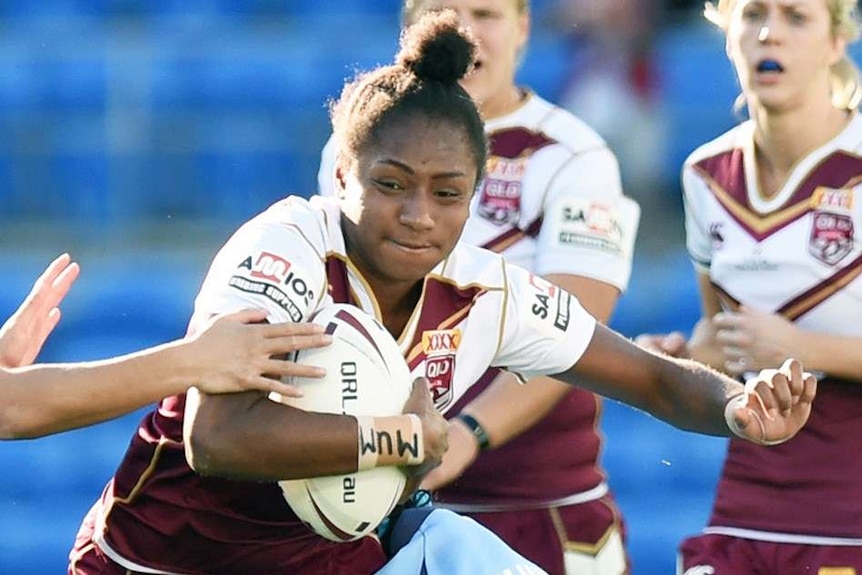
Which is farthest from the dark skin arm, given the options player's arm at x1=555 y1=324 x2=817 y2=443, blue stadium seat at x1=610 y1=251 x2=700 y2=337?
blue stadium seat at x1=610 y1=251 x2=700 y2=337

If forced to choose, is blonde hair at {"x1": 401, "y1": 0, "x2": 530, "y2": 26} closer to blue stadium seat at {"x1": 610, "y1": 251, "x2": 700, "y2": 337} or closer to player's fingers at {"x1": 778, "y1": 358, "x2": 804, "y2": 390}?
player's fingers at {"x1": 778, "y1": 358, "x2": 804, "y2": 390}

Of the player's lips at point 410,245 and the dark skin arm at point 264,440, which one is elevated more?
the player's lips at point 410,245

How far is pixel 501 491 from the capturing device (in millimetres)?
5363

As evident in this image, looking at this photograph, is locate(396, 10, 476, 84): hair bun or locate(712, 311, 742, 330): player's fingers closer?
locate(396, 10, 476, 84): hair bun

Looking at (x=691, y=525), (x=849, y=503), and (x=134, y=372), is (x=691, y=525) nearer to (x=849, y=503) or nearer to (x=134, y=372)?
(x=849, y=503)

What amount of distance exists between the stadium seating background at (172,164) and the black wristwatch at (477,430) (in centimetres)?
349

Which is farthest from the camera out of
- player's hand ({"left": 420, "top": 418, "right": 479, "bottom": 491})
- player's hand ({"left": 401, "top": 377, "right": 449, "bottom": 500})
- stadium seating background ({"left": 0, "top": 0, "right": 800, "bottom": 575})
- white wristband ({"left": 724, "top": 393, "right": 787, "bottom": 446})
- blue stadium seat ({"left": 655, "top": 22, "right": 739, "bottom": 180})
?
blue stadium seat ({"left": 655, "top": 22, "right": 739, "bottom": 180})

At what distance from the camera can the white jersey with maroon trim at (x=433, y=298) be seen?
3818 millimetres

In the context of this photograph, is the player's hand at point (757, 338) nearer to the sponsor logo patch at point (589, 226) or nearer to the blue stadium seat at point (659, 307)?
the sponsor logo patch at point (589, 226)

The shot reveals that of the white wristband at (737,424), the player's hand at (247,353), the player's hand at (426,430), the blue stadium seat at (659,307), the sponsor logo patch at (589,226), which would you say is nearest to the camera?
the player's hand at (247,353)

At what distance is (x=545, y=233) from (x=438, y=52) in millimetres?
1407

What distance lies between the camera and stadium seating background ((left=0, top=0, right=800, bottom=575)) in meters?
8.54

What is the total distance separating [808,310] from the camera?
501 cm

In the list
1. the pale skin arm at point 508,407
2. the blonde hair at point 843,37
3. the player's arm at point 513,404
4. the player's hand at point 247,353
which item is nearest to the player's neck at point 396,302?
the player's hand at point 247,353
